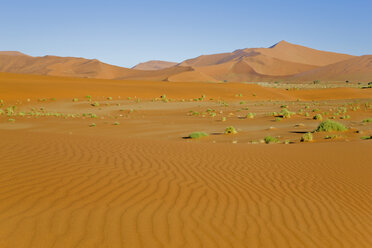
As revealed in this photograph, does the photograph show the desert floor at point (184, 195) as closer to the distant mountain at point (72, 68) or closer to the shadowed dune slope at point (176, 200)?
the shadowed dune slope at point (176, 200)

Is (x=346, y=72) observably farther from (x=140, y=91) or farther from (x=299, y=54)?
(x=140, y=91)

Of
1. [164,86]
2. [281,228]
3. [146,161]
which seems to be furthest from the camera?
[164,86]

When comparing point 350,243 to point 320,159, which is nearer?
point 350,243

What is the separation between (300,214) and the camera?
531 centimetres

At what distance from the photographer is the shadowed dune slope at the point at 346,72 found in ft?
357

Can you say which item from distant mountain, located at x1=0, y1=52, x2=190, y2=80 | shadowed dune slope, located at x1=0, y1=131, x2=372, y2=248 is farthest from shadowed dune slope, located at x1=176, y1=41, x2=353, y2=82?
shadowed dune slope, located at x1=0, y1=131, x2=372, y2=248

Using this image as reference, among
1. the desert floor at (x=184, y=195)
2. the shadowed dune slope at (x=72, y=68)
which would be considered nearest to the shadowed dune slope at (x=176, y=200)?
the desert floor at (x=184, y=195)

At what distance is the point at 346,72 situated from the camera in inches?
4478

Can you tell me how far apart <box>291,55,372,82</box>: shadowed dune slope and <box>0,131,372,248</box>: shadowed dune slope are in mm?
108366

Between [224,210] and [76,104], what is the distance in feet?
109

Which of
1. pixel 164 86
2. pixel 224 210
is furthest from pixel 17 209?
pixel 164 86

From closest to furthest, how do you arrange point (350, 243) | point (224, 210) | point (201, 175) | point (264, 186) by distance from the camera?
point (350, 243) < point (224, 210) < point (264, 186) < point (201, 175)

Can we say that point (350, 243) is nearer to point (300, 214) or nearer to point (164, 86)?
point (300, 214)

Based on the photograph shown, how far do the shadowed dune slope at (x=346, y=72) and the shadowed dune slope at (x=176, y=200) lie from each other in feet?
356
